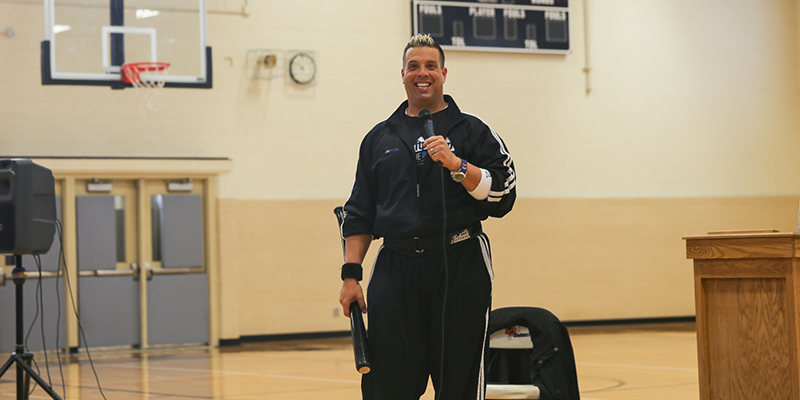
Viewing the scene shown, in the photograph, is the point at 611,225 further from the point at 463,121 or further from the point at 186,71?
the point at 463,121

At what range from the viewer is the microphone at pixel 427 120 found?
2.63 metres

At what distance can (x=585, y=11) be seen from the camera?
11.2 m

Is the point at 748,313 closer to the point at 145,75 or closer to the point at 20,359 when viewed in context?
the point at 20,359

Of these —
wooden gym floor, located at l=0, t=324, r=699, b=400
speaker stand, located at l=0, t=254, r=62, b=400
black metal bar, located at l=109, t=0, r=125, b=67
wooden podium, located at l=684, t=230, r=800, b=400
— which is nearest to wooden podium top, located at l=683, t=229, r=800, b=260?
wooden podium, located at l=684, t=230, r=800, b=400

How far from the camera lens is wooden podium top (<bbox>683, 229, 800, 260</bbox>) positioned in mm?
3383

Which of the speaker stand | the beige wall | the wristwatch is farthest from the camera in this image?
the beige wall

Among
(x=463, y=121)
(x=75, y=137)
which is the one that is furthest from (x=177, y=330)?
(x=463, y=121)

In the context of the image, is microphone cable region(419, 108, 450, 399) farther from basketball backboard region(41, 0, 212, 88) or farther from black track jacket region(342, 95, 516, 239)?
basketball backboard region(41, 0, 212, 88)

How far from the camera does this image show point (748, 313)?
352 centimetres

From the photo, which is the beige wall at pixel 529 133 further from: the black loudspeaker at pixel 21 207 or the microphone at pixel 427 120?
A: the microphone at pixel 427 120

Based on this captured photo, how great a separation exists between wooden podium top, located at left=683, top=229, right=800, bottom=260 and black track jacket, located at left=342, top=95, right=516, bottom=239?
1256mm

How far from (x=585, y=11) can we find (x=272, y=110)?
168 inches

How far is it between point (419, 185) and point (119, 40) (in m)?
6.67

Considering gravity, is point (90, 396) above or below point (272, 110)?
below
